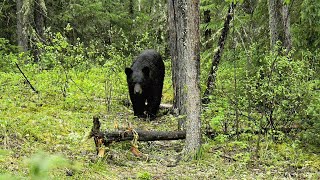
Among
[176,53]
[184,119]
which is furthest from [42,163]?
[176,53]

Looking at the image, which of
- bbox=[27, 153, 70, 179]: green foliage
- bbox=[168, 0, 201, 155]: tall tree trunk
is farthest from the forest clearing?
bbox=[27, 153, 70, 179]: green foliage

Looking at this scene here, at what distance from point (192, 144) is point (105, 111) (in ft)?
12.6

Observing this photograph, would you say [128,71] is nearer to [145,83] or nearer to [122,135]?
[145,83]

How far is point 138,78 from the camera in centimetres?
973

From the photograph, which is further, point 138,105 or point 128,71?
point 138,105

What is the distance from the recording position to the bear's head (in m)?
9.70

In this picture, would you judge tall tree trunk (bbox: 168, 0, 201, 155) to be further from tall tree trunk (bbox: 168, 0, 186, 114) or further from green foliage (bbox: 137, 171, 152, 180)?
green foliage (bbox: 137, 171, 152, 180)

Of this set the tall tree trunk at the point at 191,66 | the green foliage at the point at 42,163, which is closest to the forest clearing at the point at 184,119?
the tall tree trunk at the point at 191,66

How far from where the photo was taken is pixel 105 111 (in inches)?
388

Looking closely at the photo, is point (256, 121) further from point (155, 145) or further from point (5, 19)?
point (5, 19)

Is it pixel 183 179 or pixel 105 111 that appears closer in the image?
pixel 183 179

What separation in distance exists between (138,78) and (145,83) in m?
0.22

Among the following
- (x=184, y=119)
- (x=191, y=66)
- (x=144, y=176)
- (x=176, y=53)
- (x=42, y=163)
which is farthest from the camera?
(x=176, y=53)

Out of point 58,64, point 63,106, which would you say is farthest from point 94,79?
point 63,106
